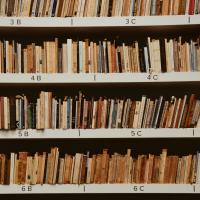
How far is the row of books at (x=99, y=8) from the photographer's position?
1.94 meters

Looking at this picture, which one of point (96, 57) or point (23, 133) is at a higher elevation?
point (96, 57)

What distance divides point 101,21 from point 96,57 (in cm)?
19

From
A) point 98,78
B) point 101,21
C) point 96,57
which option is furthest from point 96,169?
point 101,21

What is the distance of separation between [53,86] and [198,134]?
87 cm

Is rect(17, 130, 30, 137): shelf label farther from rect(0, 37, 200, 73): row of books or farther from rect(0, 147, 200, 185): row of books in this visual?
rect(0, 37, 200, 73): row of books

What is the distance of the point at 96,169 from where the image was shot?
194 cm

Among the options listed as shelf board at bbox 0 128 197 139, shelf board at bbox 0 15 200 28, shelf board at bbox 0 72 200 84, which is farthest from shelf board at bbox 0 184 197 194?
shelf board at bbox 0 15 200 28

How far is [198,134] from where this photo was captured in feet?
6.25

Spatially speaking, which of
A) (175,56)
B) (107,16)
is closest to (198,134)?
(175,56)

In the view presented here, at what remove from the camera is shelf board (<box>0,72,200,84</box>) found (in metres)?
1.91

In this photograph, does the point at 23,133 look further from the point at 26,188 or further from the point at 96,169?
the point at 96,169

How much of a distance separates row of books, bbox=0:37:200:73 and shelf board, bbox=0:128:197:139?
1.04 ft

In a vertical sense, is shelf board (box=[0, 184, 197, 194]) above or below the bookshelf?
below

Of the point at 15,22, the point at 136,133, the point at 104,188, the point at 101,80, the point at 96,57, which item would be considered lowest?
the point at 104,188
